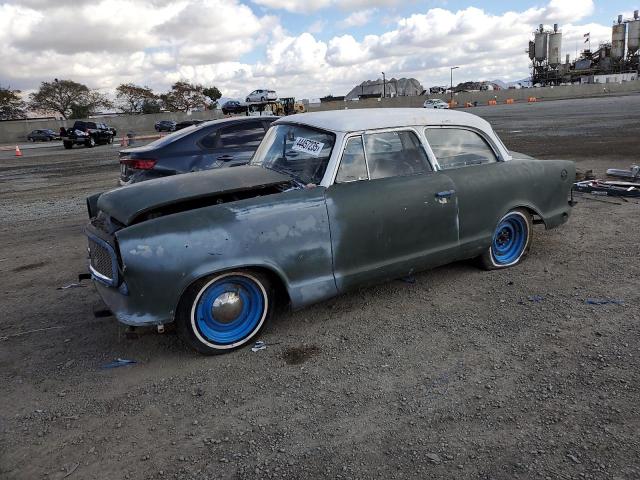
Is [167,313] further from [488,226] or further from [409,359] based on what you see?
[488,226]

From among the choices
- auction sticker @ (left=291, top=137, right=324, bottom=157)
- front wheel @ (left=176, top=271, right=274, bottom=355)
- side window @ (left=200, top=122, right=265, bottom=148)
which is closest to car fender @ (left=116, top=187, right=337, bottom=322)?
front wheel @ (left=176, top=271, right=274, bottom=355)

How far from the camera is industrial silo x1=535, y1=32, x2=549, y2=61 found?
100875 mm

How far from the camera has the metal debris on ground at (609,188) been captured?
734cm

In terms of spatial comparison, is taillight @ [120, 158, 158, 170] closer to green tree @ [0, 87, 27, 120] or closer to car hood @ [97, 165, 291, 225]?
car hood @ [97, 165, 291, 225]

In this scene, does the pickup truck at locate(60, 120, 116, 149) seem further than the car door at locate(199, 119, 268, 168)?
Yes

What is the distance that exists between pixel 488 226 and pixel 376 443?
8.47 feet

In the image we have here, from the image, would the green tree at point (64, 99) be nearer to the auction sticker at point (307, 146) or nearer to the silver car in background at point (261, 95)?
the silver car in background at point (261, 95)

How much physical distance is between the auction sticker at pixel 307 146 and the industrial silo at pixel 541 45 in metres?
113

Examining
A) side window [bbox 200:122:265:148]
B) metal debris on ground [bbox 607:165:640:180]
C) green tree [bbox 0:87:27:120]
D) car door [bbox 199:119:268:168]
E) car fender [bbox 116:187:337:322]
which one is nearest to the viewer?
car fender [bbox 116:187:337:322]

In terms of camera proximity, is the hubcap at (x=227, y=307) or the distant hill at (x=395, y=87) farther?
the distant hill at (x=395, y=87)

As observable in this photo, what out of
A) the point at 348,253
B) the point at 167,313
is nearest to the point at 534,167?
the point at 348,253

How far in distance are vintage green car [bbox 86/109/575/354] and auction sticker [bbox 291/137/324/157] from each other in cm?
1

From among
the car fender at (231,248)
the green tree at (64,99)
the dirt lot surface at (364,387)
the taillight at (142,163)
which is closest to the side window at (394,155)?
the car fender at (231,248)

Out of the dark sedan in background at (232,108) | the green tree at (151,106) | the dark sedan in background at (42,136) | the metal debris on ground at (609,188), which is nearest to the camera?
the metal debris on ground at (609,188)
